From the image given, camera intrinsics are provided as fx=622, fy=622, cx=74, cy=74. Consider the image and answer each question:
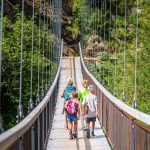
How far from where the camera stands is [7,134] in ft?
13.6

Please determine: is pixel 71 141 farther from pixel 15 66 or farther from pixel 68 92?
pixel 15 66

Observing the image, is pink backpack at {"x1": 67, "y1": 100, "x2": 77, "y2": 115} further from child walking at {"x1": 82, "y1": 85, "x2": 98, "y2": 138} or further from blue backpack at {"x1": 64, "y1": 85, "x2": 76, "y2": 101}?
blue backpack at {"x1": 64, "y1": 85, "x2": 76, "y2": 101}

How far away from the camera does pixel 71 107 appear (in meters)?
11.4

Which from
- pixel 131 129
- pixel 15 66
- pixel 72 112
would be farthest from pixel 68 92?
pixel 15 66

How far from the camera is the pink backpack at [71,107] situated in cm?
1126

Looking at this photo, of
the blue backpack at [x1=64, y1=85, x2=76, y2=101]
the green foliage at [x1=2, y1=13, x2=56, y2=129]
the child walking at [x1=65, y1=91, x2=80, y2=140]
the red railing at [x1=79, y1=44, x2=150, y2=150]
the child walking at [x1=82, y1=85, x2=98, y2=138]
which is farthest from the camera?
the green foliage at [x1=2, y1=13, x2=56, y2=129]

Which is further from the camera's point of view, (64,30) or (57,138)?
(64,30)

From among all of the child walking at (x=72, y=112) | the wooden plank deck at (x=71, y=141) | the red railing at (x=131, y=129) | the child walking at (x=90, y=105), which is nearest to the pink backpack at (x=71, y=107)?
the child walking at (x=72, y=112)

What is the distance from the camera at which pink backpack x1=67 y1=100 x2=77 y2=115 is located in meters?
11.3

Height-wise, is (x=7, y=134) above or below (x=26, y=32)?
below

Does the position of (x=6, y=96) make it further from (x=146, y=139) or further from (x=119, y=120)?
(x=146, y=139)

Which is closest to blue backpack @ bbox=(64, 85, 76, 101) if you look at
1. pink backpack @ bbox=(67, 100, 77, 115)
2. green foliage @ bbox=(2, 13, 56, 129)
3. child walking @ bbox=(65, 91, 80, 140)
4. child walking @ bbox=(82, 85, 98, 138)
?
child walking @ bbox=(82, 85, 98, 138)

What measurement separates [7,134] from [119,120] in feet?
13.8

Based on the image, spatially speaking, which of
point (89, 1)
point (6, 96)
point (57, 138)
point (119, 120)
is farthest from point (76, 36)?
point (119, 120)
